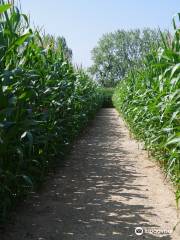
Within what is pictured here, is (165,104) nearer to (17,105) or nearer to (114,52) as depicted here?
(17,105)

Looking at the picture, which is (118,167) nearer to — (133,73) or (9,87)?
(9,87)

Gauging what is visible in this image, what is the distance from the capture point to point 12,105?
10.6ft

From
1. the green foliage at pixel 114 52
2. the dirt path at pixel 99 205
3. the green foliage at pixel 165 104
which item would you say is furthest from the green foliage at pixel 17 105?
the green foliage at pixel 114 52

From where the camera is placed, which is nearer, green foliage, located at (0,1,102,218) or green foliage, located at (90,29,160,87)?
green foliage, located at (0,1,102,218)

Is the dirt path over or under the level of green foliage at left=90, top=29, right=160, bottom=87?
under

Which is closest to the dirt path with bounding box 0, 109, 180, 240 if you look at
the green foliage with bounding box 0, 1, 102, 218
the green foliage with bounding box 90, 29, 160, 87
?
the green foliage with bounding box 0, 1, 102, 218

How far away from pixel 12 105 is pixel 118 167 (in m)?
3.26

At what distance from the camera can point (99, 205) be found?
4.06m

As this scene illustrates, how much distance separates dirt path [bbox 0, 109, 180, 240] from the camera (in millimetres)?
3332

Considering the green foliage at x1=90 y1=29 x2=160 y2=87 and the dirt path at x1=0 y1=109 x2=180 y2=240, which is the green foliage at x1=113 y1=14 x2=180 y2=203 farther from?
the green foliage at x1=90 y1=29 x2=160 y2=87

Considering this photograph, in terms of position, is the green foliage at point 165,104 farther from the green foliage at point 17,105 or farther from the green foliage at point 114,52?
the green foliage at point 114,52

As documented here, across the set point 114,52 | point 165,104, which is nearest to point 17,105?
point 165,104

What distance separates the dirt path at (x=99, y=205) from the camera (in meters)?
3.33

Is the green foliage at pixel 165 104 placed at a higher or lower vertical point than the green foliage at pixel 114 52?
lower
